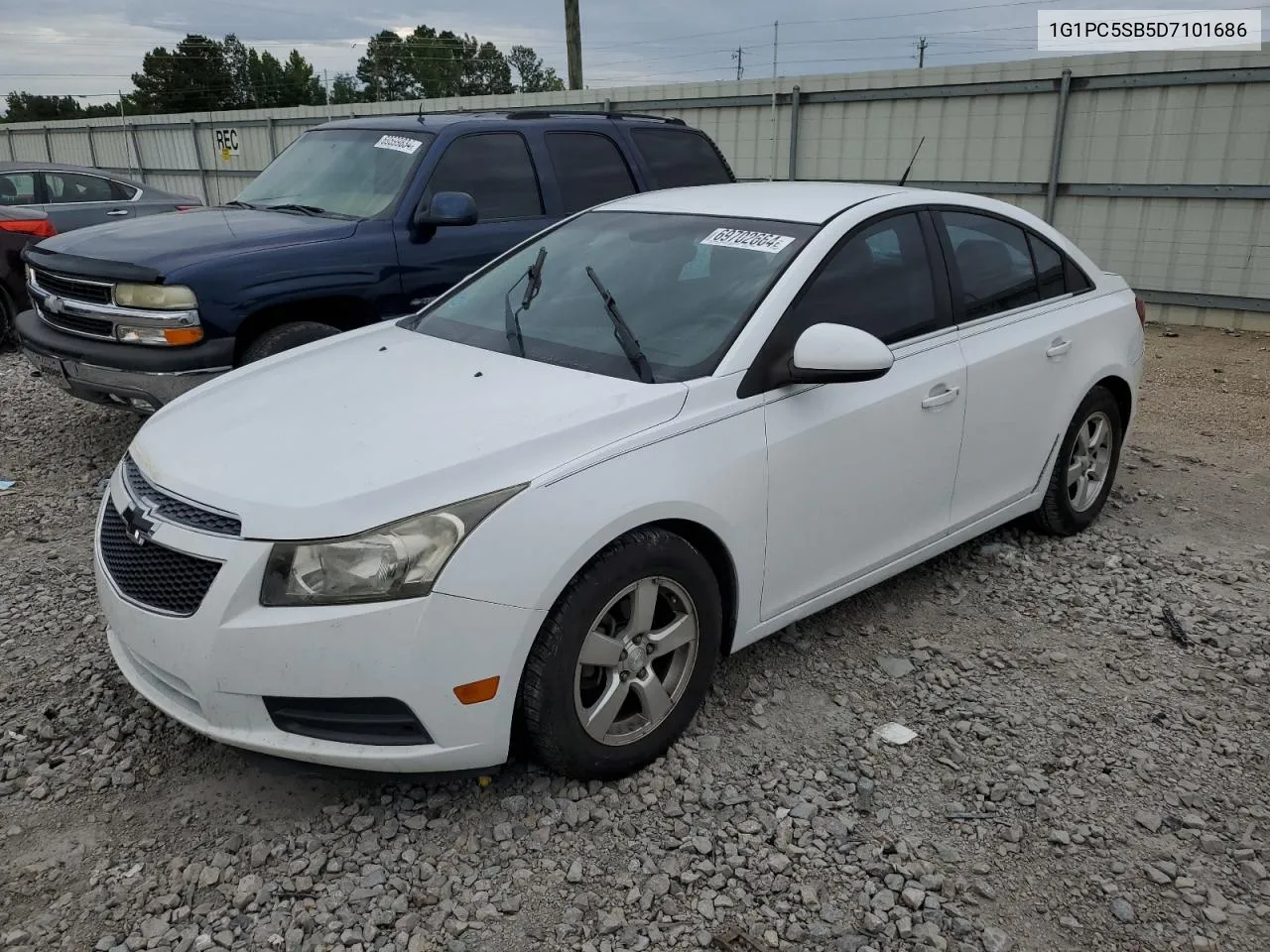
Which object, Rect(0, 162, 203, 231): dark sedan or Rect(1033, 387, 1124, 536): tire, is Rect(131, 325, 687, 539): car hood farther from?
Rect(0, 162, 203, 231): dark sedan

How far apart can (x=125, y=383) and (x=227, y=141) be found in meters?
16.2

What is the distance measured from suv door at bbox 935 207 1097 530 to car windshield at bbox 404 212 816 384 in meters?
0.89

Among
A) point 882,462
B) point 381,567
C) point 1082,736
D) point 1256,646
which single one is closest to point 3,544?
point 381,567

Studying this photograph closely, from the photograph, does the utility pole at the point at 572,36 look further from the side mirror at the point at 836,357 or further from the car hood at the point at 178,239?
the side mirror at the point at 836,357

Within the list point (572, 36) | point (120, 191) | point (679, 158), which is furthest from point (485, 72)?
point (679, 158)

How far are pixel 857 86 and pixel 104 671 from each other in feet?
35.5

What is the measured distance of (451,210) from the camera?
564 centimetres

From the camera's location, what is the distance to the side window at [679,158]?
7.05 m

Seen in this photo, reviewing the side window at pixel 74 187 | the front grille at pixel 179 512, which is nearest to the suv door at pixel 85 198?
the side window at pixel 74 187

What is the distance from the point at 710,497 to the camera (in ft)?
9.77

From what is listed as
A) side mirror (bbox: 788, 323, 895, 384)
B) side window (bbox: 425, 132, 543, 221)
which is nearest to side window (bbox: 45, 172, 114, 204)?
side window (bbox: 425, 132, 543, 221)

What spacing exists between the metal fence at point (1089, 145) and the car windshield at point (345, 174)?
161 inches

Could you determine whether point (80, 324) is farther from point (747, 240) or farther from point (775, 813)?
point (775, 813)

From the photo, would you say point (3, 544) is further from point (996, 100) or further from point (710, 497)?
point (996, 100)
